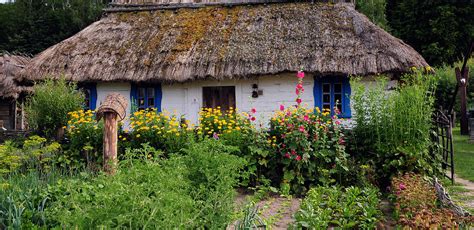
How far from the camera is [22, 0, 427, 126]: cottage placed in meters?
9.84

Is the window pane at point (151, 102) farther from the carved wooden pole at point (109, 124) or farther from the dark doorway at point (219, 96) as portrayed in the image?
the carved wooden pole at point (109, 124)

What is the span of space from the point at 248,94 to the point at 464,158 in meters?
5.19

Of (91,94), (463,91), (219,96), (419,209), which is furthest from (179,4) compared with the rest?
(419,209)

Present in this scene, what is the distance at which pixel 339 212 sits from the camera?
4574mm

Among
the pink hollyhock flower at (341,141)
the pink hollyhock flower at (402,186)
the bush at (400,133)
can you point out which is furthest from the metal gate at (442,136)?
the pink hollyhock flower at (402,186)

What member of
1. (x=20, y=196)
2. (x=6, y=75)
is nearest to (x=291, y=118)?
(x=20, y=196)

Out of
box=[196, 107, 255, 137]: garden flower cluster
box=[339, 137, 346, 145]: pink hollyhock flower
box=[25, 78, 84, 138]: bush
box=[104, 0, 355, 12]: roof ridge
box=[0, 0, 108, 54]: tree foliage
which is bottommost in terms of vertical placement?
box=[339, 137, 346, 145]: pink hollyhock flower

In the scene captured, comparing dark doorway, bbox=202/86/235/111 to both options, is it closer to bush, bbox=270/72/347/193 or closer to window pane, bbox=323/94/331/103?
window pane, bbox=323/94/331/103

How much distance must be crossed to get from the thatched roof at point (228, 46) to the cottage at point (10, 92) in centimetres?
450

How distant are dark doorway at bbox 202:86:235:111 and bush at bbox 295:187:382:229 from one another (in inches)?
236

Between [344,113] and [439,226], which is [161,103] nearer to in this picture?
[344,113]

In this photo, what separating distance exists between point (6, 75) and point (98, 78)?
21.8 ft

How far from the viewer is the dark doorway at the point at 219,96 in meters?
10.9

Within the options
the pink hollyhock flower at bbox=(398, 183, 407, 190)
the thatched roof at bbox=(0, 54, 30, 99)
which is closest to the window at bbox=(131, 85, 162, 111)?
the thatched roof at bbox=(0, 54, 30, 99)
